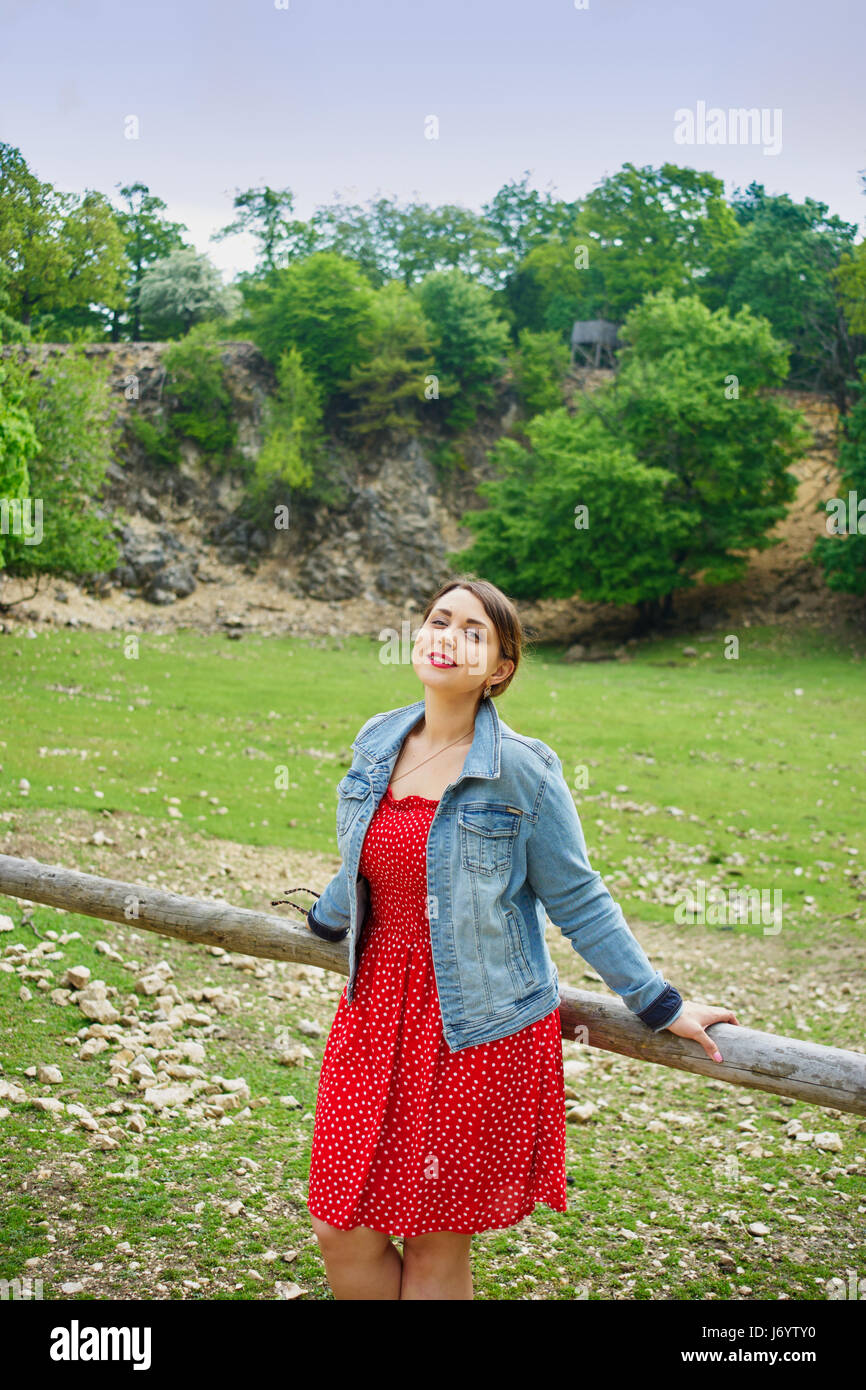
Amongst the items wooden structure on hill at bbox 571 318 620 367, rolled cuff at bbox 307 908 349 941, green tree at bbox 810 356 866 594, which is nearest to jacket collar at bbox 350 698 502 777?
rolled cuff at bbox 307 908 349 941

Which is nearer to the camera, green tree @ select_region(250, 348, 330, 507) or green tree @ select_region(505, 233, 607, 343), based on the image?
green tree @ select_region(250, 348, 330, 507)

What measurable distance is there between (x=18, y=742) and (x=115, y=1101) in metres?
10.3

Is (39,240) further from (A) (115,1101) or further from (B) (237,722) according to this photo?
(A) (115,1101)

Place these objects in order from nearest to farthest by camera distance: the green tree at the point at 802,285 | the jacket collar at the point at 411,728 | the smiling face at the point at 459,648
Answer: the jacket collar at the point at 411,728 < the smiling face at the point at 459,648 < the green tree at the point at 802,285

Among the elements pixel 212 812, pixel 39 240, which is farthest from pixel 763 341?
pixel 212 812

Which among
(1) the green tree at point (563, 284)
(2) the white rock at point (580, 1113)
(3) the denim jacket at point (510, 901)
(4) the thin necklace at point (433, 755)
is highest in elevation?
(1) the green tree at point (563, 284)

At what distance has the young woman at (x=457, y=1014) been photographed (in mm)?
3494

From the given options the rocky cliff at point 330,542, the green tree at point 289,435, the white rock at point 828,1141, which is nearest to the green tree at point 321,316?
the green tree at point 289,435

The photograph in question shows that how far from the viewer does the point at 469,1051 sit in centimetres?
352

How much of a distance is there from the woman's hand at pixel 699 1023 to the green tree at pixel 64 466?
82.3 feet

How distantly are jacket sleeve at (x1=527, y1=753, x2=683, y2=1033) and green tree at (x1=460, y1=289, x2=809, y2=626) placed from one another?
1295 inches

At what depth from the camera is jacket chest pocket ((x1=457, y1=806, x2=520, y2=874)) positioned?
11.6 feet

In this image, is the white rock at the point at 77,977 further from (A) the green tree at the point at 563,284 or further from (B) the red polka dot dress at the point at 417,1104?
(A) the green tree at the point at 563,284

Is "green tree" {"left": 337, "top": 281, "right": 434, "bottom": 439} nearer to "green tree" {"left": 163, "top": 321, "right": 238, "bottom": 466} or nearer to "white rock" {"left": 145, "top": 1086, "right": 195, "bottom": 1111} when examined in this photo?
"green tree" {"left": 163, "top": 321, "right": 238, "bottom": 466}
